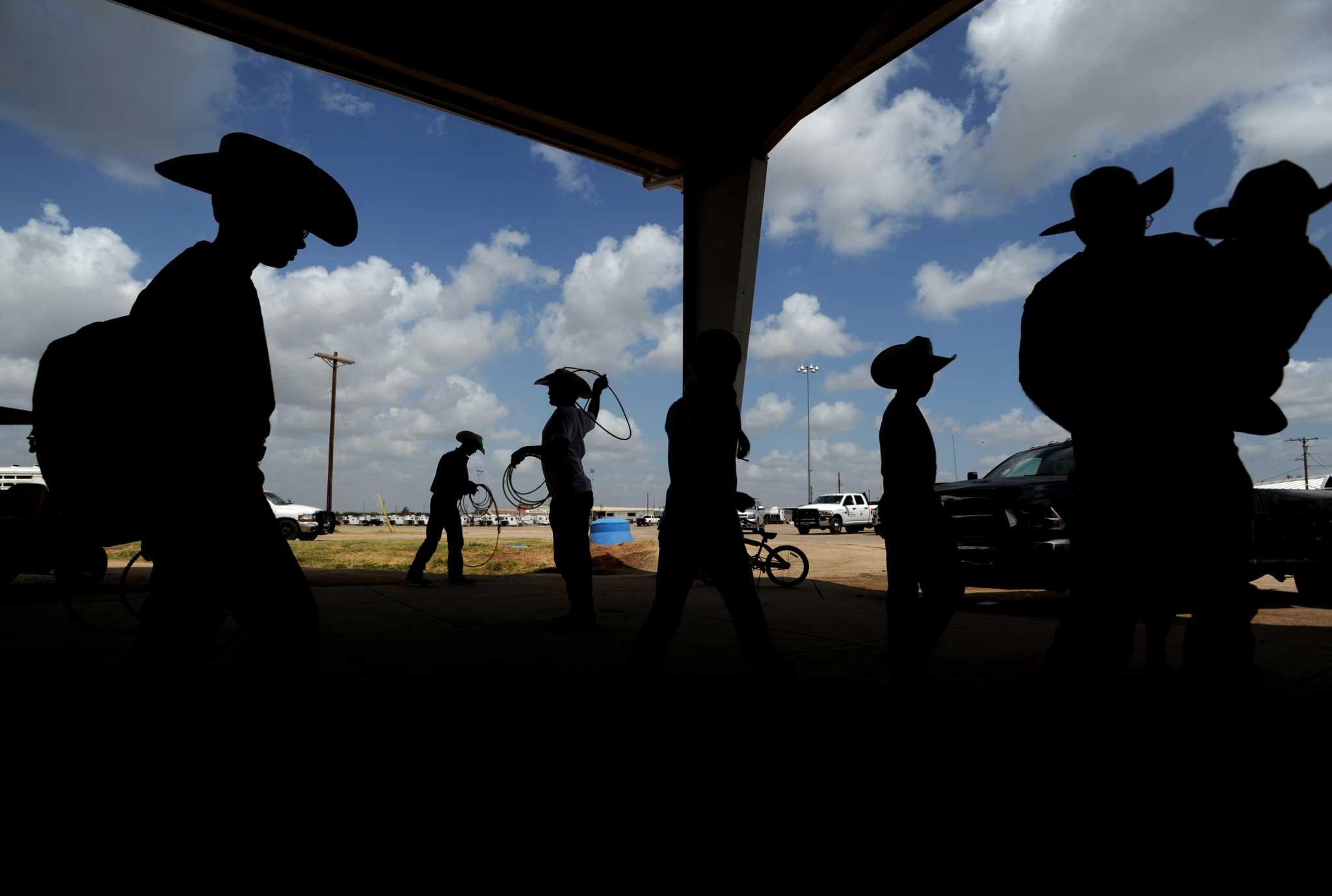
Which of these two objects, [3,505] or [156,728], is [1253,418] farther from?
[3,505]

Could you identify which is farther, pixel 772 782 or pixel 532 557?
pixel 532 557

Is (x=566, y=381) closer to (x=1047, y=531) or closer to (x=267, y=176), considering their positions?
(x=267, y=176)

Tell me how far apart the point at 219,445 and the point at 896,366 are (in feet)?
Answer: 9.55

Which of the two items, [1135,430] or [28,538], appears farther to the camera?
[28,538]

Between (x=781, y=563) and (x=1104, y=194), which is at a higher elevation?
(x=1104, y=194)

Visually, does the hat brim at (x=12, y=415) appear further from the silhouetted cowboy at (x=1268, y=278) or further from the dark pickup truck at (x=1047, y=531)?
the dark pickup truck at (x=1047, y=531)

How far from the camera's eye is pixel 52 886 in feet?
4.26

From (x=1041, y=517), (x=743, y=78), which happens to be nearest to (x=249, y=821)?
(x=1041, y=517)

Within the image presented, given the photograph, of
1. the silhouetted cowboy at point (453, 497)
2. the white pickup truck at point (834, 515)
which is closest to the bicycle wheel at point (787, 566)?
the silhouetted cowboy at point (453, 497)

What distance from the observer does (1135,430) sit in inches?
65.3

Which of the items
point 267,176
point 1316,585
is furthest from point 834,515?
point 267,176

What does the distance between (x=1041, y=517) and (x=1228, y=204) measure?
188 inches

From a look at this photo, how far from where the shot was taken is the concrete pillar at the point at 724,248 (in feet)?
26.1

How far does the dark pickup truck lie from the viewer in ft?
19.0
